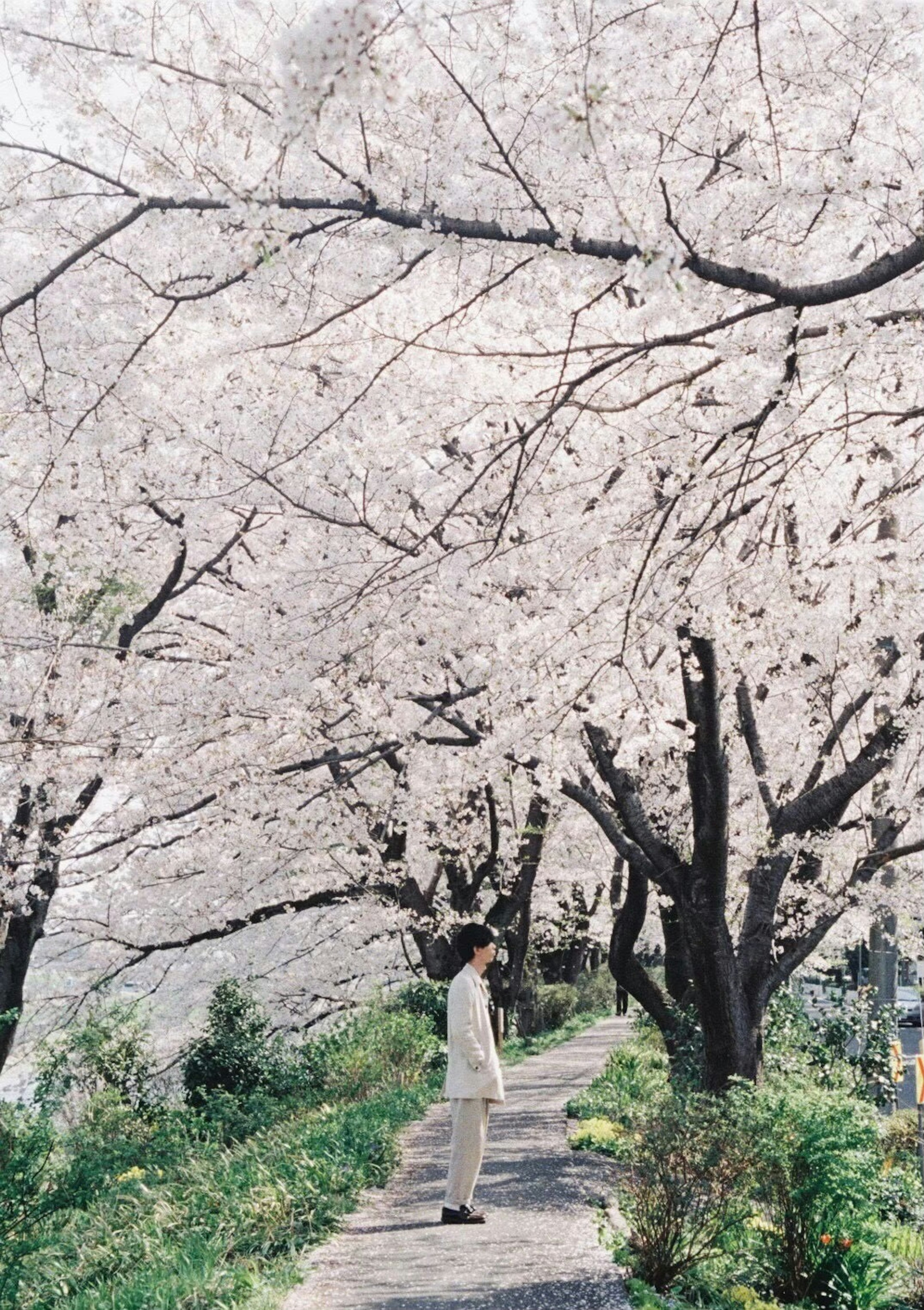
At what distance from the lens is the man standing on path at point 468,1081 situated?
264 inches

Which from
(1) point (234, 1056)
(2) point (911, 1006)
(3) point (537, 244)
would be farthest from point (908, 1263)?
(2) point (911, 1006)

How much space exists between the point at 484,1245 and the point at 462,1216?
0.49m

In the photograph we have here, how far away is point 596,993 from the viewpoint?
38875 mm

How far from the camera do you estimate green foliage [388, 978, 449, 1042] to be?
17281 millimetres

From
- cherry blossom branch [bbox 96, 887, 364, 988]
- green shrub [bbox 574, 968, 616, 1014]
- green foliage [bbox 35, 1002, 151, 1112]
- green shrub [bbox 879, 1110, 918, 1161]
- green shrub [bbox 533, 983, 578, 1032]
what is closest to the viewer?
green shrub [bbox 879, 1110, 918, 1161]

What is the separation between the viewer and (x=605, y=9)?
5.00 meters

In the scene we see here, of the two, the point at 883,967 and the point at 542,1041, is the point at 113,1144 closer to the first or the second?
the point at 883,967

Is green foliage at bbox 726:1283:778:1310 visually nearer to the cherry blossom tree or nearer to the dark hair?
the dark hair

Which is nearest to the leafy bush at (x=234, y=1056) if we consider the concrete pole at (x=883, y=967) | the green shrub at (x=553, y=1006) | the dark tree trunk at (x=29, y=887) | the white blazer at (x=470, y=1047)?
the dark tree trunk at (x=29, y=887)

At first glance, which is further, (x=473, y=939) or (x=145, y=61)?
(x=473, y=939)

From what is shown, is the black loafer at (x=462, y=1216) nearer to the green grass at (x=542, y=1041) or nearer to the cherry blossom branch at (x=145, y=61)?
the cherry blossom branch at (x=145, y=61)

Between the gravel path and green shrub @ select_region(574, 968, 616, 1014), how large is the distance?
85.1 ft

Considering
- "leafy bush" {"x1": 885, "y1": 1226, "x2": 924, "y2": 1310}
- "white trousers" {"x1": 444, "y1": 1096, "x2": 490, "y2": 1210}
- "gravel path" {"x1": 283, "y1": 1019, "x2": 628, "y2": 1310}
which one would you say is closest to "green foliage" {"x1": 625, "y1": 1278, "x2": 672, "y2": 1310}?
"gravel path" {"x1": 283, "y1": 1019, "x2": 628, "y2": 1310}

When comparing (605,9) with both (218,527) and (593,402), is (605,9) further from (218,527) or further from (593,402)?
(218,527)
